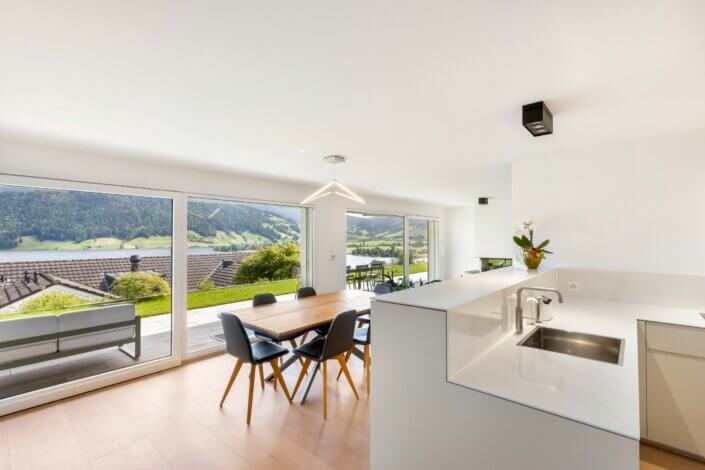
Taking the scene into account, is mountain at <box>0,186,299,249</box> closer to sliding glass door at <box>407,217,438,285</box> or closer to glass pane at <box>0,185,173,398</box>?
glass pane at <box>0,185,173,398</box>

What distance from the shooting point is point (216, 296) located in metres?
4.44

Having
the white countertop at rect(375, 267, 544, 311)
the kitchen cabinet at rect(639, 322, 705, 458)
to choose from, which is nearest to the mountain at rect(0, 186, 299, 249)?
the white countertop at rect(375, 267, 544, 311)

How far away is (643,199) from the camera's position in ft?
9.31

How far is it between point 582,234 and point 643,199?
53 centimetres

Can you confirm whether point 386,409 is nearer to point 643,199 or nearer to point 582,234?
point 582,234

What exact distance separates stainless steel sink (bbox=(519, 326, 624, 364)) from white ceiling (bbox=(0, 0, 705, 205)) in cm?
149

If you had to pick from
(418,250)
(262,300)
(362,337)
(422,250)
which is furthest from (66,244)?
(422,250)

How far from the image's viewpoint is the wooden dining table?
9.05ft

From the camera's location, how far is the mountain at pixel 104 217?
9.73ft

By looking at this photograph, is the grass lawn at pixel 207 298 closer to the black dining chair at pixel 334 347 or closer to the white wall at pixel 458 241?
the black dining chair at pixel 334 347

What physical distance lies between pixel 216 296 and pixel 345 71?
144 inches

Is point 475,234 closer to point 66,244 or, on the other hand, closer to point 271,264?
point 271,264

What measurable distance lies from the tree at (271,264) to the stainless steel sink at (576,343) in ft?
12.3

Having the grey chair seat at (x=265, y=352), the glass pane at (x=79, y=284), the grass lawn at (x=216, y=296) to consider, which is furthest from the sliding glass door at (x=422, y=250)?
the glass pane at (x=79, y=284)
